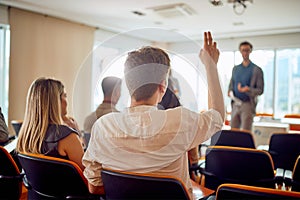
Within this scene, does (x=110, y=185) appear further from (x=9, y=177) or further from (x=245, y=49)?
(x=245, y=49)

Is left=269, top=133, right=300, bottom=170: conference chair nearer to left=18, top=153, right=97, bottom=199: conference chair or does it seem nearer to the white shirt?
the white shirt

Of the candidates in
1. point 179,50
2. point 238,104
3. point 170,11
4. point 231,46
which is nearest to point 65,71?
point 170,11

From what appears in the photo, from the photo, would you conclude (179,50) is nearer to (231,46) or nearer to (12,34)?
(12,34)

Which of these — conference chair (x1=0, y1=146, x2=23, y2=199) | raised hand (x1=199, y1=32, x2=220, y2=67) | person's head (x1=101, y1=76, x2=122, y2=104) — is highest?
raised hand (x1=199, y1=32, x2=220, y2=67)

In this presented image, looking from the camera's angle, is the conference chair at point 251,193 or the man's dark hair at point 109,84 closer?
the conference chair at point 251,193

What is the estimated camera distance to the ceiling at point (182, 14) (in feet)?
13.7

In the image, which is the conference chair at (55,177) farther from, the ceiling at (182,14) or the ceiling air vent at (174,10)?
the ceiling air vent at (174,10)

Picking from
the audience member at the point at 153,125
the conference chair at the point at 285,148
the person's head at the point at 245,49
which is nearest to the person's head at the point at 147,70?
the audience member at the point at 153,125

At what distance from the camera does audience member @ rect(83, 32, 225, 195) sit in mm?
1051

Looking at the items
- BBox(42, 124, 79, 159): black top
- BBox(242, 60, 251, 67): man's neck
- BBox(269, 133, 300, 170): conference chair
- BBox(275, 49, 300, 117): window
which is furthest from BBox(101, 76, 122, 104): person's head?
BBox(275, 49, 300, 117): window

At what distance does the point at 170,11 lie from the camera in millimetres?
4492

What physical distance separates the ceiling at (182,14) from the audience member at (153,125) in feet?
10.3

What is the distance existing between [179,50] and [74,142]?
787 mm

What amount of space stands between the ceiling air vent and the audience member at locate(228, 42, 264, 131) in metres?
1.01
